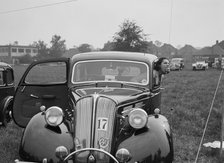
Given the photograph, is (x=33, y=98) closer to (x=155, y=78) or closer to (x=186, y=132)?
(x=155, y=78)

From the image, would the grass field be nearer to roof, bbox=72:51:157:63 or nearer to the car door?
the car door

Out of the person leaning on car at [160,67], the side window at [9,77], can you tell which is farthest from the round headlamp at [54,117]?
the side window at [9,77]

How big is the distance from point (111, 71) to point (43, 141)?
169 cm

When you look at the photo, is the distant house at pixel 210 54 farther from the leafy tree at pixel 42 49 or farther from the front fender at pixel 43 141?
the front fender at pixel 43 141

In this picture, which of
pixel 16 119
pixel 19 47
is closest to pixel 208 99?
pixel 16 119

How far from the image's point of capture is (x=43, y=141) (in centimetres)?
354

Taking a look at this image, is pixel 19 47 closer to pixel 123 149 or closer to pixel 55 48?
pixel 55 48

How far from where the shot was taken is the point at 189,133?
6.33 m

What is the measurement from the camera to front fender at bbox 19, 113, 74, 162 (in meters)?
3.42

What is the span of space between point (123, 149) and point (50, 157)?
2.82 feet

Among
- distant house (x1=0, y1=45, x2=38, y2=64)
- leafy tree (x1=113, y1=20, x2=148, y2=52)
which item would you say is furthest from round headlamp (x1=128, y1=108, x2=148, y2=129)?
distant house (x1=0, y1=45, x2=38, y2=64)

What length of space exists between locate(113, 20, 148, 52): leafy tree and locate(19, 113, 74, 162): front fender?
79.3 ft

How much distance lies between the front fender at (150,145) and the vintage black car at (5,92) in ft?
13.3

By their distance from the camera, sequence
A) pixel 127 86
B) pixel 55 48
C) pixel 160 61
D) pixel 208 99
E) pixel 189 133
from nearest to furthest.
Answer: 1. pixel 127 86
2. pixel 160 61
3. pixel 189 133
4. pixel 208 99
5. pixel 55 48
